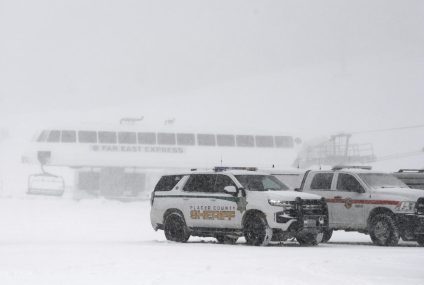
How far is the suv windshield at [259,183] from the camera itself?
22.1 metres

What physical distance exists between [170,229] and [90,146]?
118ft

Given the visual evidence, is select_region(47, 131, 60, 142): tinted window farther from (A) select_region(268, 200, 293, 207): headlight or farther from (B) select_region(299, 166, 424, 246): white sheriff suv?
(A) select_region(268, 200, 293, 207): headlight

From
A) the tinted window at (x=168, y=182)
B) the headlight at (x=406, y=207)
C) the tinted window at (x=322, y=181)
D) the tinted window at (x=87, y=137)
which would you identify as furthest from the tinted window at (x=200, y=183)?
the tinted window at (x=87, y=137)

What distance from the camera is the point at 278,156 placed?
63.7 metres

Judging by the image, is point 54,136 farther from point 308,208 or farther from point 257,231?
point 308,208

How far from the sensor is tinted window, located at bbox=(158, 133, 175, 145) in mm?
60531

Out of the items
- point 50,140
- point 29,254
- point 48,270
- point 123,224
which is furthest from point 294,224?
point 50,140

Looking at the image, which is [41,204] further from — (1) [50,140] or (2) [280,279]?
(2) [280,279]

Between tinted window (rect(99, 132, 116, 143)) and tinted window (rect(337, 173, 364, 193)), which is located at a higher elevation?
tinted window (rect(99, 132, 116, 143))

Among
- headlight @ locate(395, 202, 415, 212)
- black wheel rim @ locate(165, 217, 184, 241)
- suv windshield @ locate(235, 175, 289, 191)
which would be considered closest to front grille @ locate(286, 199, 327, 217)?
suv windshield @ locate(235, 175, 289, 191)

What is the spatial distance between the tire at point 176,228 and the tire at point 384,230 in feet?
15.1

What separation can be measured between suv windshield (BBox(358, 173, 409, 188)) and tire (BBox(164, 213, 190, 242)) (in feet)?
15.7

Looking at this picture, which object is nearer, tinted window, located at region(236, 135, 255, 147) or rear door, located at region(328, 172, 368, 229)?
rear door, located at region(328, 172, 368, 229)

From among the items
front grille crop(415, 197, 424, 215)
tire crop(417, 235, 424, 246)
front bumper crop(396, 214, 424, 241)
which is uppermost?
front grille crop(415, 197, 424, 215)
